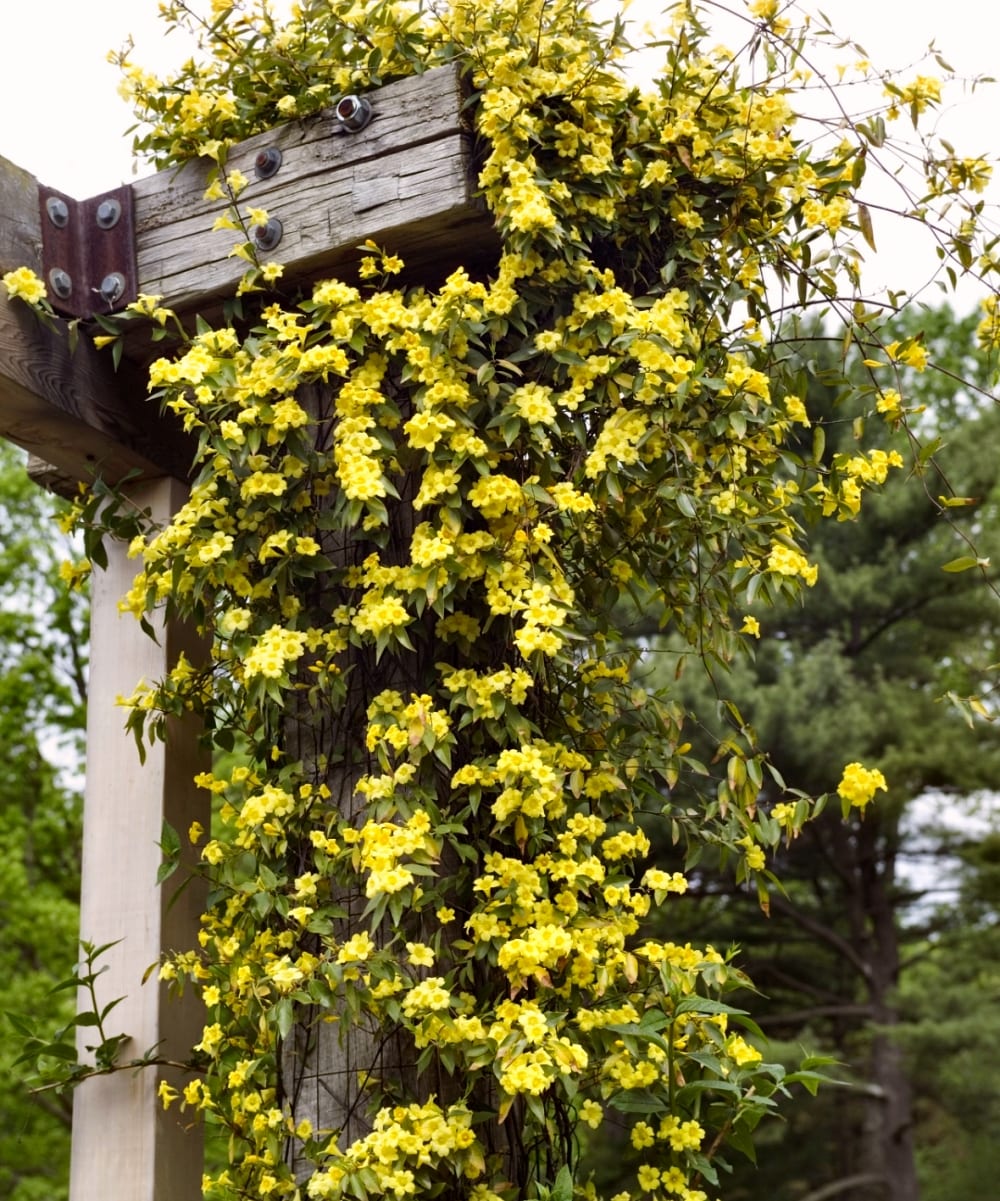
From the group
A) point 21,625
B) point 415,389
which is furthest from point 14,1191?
point 415,389

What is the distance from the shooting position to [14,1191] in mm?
9984

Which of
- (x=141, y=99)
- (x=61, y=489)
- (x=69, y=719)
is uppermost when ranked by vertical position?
(x=69, y=719)

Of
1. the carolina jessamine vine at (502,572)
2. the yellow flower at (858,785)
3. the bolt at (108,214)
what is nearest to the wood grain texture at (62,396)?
the bolt at (108,214)

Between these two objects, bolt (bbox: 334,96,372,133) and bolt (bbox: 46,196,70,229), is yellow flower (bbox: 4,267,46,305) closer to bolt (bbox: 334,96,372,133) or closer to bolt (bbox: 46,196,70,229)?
bolt (bbox: 46,196,70,229)

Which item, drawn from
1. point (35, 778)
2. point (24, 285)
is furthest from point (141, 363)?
point (35, 778)

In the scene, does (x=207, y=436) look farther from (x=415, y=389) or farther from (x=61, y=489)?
(x=61, y=489)

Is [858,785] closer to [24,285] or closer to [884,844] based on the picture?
[24,285]

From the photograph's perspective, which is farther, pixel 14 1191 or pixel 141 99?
pixel 14 1191

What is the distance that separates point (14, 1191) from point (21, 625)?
4.18 metres

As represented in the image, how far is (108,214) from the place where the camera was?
220cm

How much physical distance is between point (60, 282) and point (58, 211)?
4.4 inches

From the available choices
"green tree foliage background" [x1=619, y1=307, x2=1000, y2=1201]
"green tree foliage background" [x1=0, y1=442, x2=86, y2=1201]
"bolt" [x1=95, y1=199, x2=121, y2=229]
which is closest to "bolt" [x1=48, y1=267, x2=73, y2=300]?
"bolt" [x1=95, y1=199, x2=121, y2=229]

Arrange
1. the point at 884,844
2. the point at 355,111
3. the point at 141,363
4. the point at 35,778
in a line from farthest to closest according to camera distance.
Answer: the point at 884,844
the point at 35,778
the point at 141,363
the point at 355,111

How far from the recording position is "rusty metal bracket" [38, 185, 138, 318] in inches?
84.3
